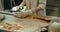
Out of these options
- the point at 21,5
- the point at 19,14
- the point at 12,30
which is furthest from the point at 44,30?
the point at 21,5

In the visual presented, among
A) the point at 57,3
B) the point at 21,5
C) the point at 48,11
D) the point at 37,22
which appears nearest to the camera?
the point at 37,22

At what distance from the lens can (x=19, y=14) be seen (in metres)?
1.38

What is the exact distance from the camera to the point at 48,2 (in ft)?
6.77

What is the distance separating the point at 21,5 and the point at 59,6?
74 centimetres

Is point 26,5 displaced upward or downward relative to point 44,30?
upward

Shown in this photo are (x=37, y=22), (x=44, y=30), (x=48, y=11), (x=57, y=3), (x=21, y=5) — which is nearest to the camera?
(x=44, y=30)

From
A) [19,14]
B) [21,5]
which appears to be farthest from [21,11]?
[21,5]

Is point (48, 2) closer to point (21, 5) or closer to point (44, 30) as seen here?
point (21, 5)

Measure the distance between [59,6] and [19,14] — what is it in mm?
881

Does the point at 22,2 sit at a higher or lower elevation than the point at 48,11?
higher

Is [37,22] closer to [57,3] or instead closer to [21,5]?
[21,5]

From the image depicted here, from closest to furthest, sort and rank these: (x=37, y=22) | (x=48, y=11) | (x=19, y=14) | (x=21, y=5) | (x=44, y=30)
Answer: (x=44, y=30) → (x=37, y=22) → (x=19, y=14) → (x=21, y=5) → (x=48, y=11)

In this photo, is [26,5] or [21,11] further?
[26,5]

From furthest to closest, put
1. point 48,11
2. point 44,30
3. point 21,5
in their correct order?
point 48,11 < point 21,5 < point 44,30
